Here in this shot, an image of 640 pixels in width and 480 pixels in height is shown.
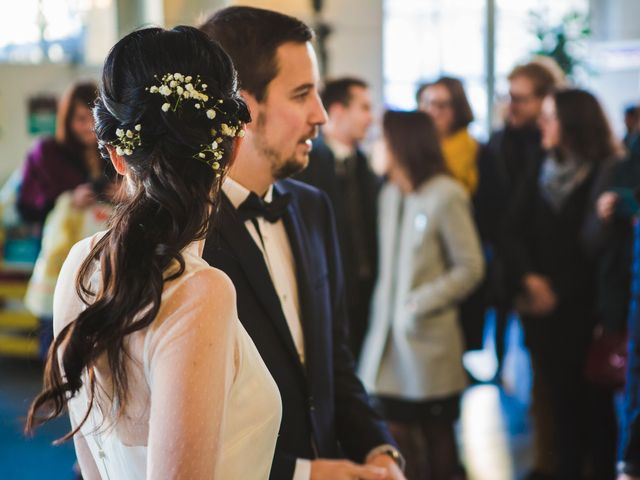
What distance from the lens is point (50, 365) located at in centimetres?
117

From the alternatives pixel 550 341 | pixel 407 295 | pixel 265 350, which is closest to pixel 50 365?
pixel 265 350

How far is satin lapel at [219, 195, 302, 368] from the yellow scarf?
3029mm

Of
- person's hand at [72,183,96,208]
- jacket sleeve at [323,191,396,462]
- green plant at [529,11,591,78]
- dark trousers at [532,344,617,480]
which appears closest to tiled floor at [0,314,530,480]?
dark trousers at [532,344,617,480]

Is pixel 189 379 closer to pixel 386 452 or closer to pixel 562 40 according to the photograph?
pixel 386 452

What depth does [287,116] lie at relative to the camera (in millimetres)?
1668

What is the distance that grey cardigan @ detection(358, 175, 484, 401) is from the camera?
3.32 m

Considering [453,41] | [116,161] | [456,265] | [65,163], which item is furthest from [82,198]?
[453,41]

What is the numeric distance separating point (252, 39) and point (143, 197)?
2.18ft

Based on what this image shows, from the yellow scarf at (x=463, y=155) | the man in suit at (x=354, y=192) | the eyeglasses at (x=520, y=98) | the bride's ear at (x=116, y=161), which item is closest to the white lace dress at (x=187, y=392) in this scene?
the bride's ear at (x=116, y=161)

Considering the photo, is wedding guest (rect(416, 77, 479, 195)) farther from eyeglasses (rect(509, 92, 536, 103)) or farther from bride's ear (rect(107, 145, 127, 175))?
bride's ear (rect(107, 145, 127, 175))

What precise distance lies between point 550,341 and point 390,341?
0.73 m

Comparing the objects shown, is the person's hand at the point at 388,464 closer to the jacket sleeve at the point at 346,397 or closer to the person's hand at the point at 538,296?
the jacket sleeve at the point at 346,397

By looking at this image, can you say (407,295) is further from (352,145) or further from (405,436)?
(352,145)

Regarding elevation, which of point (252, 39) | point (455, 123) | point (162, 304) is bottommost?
point (455, 123)
